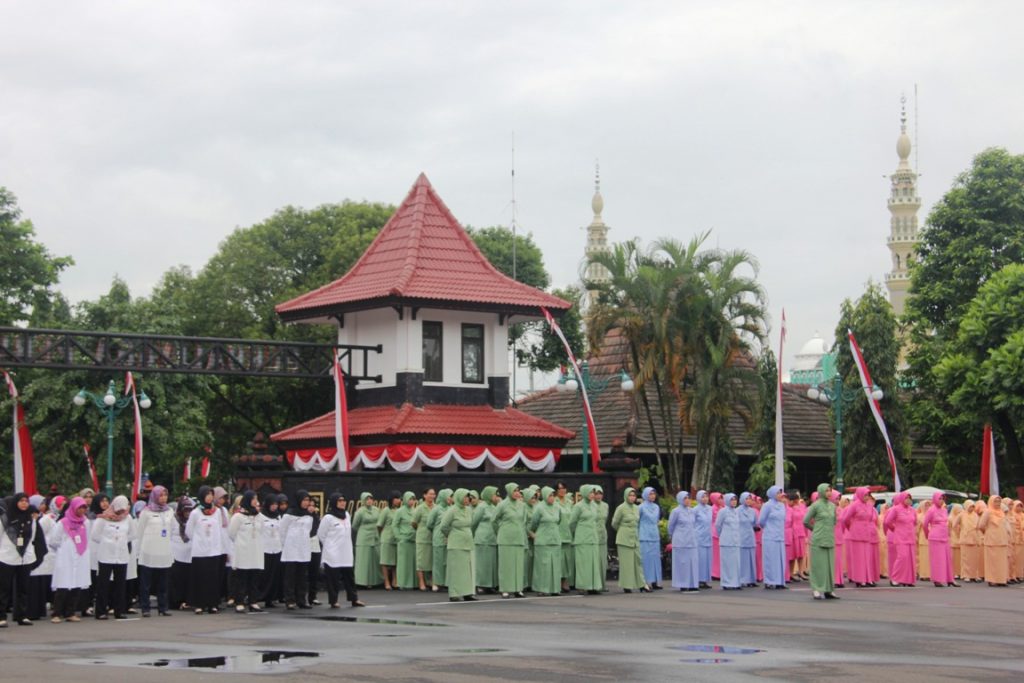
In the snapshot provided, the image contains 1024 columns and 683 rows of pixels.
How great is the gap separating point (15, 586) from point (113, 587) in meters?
1.69

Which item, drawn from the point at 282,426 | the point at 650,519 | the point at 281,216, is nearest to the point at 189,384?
the point at 282,426

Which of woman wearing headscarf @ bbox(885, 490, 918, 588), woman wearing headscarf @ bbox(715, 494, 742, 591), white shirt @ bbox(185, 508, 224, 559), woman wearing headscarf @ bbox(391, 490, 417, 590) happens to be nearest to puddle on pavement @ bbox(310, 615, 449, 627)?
white shirt @ bbox(185, 508, 224, 559)

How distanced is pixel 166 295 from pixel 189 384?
8960mm

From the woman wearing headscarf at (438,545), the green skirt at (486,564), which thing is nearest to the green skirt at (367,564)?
the woman wearing headscarf at (438,545)

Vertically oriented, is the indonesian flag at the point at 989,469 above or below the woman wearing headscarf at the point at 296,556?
above

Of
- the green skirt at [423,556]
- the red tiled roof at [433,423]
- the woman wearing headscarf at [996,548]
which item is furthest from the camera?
the red tiled roof at [433,423]

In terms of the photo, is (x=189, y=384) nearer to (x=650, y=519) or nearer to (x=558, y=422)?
(x=558, y=422)

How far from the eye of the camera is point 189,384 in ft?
148

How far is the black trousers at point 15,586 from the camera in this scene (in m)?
19.2

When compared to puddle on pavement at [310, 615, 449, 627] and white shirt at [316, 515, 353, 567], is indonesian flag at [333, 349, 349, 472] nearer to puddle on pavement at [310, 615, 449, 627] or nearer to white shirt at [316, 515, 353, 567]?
white shirt at [316, 515, 353, 567]

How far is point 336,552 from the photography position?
21.7 m

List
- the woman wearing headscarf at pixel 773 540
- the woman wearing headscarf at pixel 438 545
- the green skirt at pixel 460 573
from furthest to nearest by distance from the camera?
the woman wearing headscarf at pixel 773 540 → the woman wearing headscarf at pixel 438 545 → the green skirt at pixel 460 573

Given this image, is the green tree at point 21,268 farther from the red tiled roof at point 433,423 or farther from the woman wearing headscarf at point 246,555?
the woman wearing headscarf at point 246,555

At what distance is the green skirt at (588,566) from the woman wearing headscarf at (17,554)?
8702 millimetres
